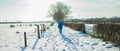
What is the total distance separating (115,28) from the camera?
46.7 ft

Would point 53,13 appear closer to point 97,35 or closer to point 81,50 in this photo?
point 97,35

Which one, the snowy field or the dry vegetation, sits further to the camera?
the dry vegetation

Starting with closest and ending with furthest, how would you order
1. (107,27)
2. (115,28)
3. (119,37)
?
(119,37) → (115,28) → (107,27)

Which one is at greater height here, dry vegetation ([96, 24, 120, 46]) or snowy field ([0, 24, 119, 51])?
dry vegetation ([96, 24, 120, 46])

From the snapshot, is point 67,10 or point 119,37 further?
point 67,10

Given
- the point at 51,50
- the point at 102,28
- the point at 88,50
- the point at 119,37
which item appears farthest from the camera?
the point at 102,28

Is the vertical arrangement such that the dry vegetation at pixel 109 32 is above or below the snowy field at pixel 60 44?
above

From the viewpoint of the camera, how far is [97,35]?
56.0 feet

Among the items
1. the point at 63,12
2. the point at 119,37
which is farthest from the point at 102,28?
the point at 63,12

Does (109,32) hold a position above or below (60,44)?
above

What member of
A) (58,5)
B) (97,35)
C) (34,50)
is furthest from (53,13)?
(34,50)

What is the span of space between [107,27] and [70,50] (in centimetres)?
631

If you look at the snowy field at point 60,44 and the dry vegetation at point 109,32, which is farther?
the dry vegetation at point 109,32

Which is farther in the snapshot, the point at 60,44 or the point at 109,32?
the point at 109,32
